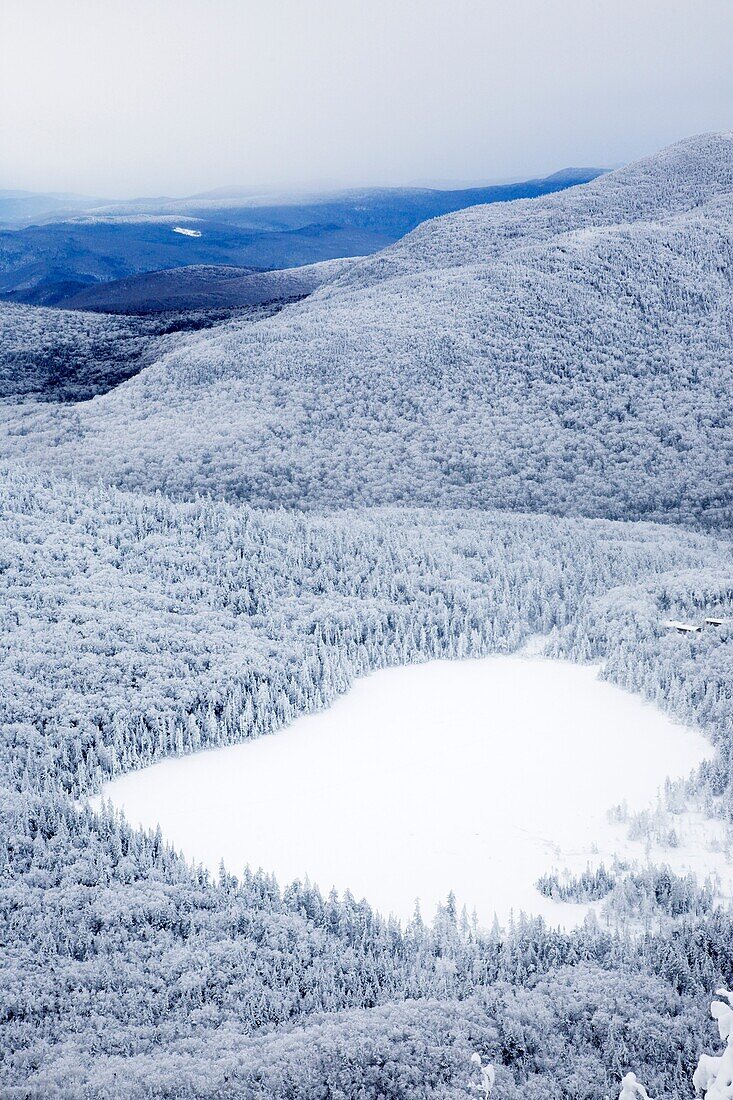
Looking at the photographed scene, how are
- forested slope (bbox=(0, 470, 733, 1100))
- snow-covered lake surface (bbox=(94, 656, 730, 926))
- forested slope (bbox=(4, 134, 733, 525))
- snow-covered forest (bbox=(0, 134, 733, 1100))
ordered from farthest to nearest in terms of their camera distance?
forested slope (bbox=(4, 134, 733, 525)), snow-covered lake surface (bbox=(94, 656, 730, 926)), snow-covered forest (bbox=(0, 134, 733, 1100)), forested slope (bbox=(0, 470, 733, 1100))

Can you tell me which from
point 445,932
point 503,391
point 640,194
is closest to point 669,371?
point 503,391

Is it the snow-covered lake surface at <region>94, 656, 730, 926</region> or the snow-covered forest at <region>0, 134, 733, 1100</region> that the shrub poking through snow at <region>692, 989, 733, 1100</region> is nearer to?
the snow-covered forest at <region>0, 134, 733, 1100</region>

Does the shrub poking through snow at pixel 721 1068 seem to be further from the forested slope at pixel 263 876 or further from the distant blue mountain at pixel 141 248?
the distant blue mountain at pixel 141 248

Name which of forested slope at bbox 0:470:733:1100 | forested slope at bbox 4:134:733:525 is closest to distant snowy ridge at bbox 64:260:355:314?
forested slope at bbox 4:134:733:525

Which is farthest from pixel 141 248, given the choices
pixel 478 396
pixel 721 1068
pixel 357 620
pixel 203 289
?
pixel 721 1068

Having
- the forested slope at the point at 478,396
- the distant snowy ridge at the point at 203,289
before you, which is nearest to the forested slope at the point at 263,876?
the forested slope at the point at 478,396
